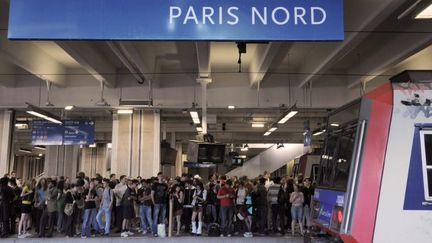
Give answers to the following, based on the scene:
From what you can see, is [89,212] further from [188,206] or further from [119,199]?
[188,206]

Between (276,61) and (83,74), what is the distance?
24.8ft

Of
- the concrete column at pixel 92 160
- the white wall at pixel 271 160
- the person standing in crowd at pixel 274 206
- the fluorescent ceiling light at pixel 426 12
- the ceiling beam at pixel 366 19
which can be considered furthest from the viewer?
the concrete column at pixel 92 160

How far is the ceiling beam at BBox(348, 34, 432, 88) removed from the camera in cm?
1026

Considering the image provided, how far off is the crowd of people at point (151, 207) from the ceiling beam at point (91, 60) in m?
3.55

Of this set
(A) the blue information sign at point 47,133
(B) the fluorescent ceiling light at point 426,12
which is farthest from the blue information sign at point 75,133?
(B) the fluorescent ceiling light at point 426,12

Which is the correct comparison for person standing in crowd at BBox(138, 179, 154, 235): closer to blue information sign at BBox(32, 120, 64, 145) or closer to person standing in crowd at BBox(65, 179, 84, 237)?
person standing in crowd at BBox(65, 179, 84, 237)

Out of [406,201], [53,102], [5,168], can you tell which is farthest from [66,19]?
[5,168]

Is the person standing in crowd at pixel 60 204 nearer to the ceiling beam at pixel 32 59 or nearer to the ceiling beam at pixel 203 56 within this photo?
the ceiling beam at pixel 32 59

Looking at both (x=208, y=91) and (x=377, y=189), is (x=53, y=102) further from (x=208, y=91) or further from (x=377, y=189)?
(x=377, y=189)

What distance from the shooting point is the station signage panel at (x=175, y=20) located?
16.2 feet

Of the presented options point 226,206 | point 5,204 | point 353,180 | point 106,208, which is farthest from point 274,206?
point 353,180

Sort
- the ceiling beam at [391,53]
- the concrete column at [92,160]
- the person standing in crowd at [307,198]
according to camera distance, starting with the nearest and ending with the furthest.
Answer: the ceiling beam at [391,53], the person standing in crowd at [307,198], the concrete column at [92,160]

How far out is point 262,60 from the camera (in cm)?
1240

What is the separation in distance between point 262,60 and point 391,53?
3526 millimetres
